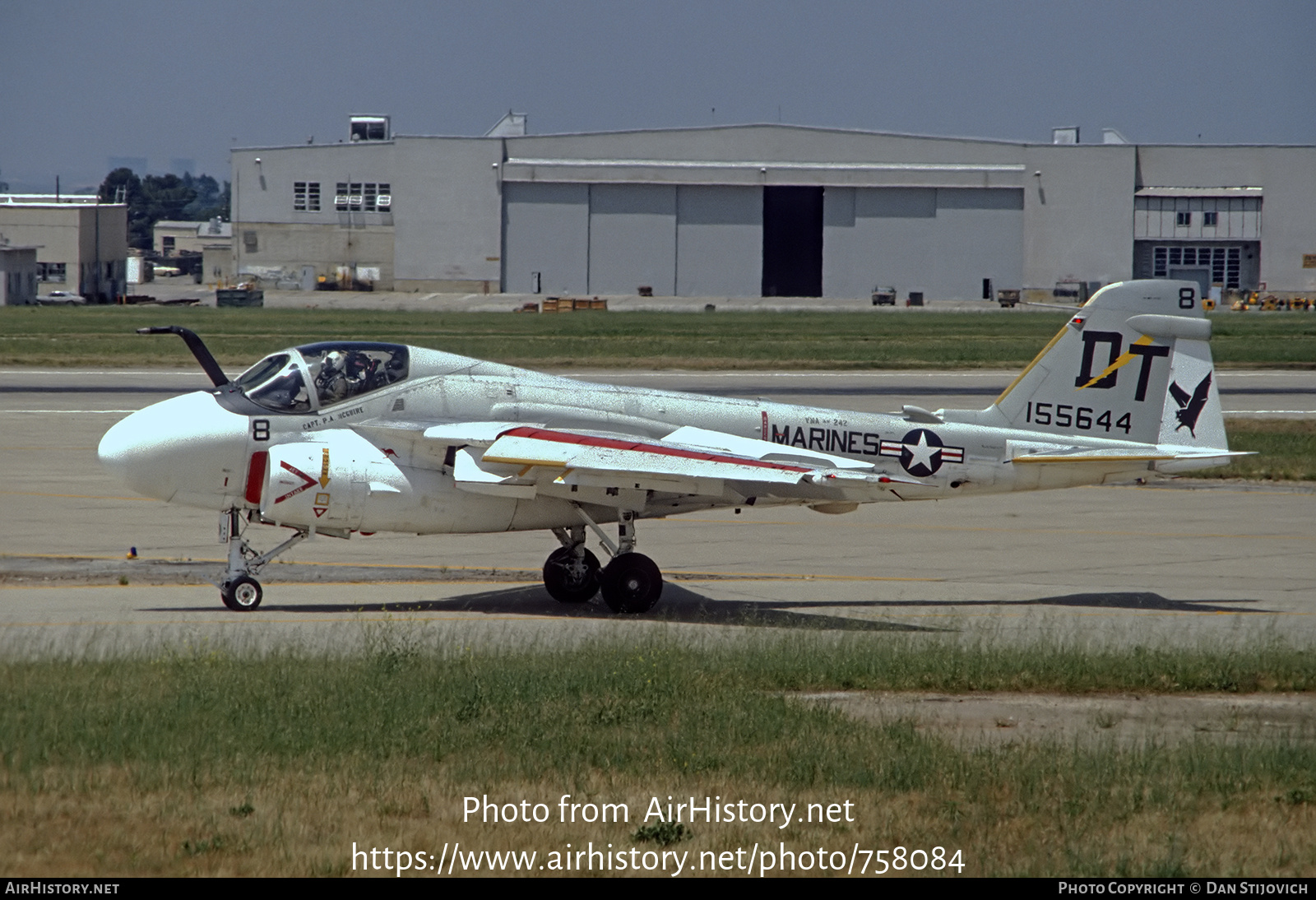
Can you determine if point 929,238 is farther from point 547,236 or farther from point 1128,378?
point 1128,378

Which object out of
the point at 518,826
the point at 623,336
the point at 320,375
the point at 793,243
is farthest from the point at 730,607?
the point at 793,243

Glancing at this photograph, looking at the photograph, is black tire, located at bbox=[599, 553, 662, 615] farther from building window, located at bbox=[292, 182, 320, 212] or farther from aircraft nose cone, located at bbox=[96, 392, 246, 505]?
building window, located at bbox=[292, 182, 320, 212]

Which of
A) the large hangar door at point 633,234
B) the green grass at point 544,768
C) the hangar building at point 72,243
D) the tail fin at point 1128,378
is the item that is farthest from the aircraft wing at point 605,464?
the hangar building at point 72,243

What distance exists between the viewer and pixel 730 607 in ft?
52.9

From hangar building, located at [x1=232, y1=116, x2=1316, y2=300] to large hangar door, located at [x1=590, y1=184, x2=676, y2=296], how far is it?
0.13 m

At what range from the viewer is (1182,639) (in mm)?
14398

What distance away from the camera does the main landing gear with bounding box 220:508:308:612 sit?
14914mm

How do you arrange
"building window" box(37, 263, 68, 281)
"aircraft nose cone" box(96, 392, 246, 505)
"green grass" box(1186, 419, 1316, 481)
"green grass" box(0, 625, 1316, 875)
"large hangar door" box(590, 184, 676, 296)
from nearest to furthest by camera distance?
"green grass" box(0, 625, 1316, 875) < "aircraft nose cone" box(96, 392, 246, 505) < "green grass" box(1186, 419, 1316, 481) < "large hangar door" box(590, 184, 676, 296) < "building window" box(37, 263, 68, 281)

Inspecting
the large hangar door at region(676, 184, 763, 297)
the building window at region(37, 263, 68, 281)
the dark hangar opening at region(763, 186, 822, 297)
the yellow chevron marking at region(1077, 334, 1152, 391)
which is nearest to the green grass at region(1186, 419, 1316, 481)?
the yellow chevron marking at region(1077, 334, 1152, 391)

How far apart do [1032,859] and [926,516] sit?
15.4 m

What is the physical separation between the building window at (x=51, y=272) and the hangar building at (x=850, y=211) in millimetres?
28398

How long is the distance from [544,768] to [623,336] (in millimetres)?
53012

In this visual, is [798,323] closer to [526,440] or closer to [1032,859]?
[526,440]

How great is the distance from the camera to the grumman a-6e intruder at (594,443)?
14828 mm
